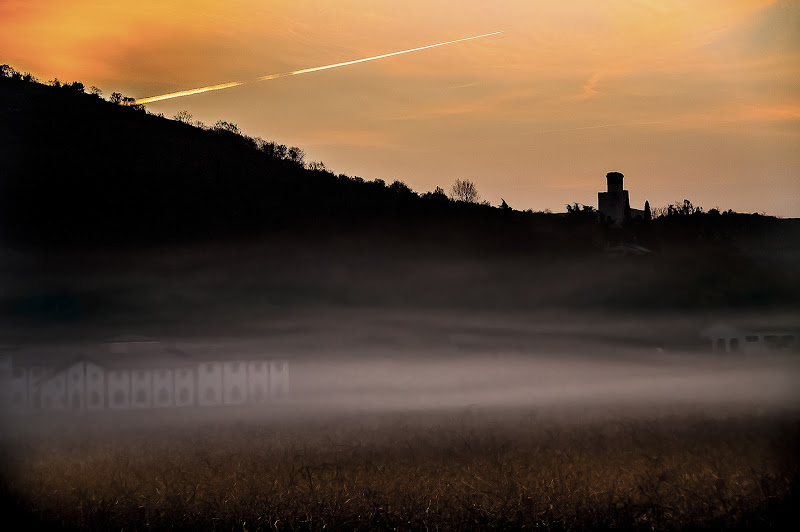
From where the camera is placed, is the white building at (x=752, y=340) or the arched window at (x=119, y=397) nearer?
the arched window at (x=119, y=397)

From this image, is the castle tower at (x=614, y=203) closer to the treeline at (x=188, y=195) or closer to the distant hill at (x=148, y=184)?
the treeline at (x=188, y=195)

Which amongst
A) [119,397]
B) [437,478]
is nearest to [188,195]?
[119,397]

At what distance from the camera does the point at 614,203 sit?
63625 mm

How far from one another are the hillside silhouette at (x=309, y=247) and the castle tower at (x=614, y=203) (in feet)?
5.75

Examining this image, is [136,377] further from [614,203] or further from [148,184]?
[148,184]

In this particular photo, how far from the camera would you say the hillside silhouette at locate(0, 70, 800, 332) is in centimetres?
5962

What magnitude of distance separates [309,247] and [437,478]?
6668 centimetres

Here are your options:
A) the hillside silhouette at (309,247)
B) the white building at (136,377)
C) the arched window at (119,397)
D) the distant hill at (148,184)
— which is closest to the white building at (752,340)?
the hillside silhouette at (309,247)

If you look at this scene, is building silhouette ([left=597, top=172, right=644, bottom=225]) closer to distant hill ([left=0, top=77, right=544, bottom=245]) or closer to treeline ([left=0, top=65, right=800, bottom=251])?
treeline ([left=0, top=65, right=800, bottom=251])

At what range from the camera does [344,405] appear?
26609mm

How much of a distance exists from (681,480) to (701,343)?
30.1 m

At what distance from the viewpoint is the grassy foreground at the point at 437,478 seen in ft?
45.1

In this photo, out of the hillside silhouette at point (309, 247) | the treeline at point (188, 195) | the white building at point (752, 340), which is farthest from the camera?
the treeline at point (188, 195)

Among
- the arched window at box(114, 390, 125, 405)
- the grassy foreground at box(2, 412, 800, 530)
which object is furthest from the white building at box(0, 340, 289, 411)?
the grassy foreground at box(2, 412, 800, 530)
